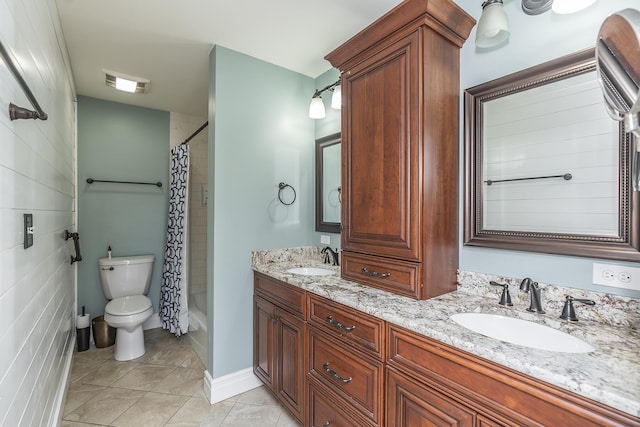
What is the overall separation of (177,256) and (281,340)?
1.57 m

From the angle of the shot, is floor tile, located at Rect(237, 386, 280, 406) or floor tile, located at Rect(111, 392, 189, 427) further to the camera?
floor tile, located at Rect(237, 386, 280, 406)

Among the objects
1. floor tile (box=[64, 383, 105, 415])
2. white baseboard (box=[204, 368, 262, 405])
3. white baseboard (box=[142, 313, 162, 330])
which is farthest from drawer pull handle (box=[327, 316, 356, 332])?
white baseboard (box=[142, 313, 162, 330])

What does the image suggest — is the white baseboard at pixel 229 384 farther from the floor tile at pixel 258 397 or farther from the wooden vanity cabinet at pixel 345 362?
the wooden vanity cabinet at pixel 345 362

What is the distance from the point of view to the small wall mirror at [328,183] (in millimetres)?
2393

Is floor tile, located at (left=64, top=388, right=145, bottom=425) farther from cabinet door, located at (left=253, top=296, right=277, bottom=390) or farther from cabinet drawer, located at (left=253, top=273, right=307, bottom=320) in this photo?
cabinet drawer, located at (left=253, top=273, right=307, bottom=320)

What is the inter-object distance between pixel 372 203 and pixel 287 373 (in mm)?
1177

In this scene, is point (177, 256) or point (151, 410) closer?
point (151, 410)

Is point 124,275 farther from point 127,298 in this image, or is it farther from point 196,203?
point 196,203

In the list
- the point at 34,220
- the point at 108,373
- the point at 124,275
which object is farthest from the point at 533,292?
the point at 124,275

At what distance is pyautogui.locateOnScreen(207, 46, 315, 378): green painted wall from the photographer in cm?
217

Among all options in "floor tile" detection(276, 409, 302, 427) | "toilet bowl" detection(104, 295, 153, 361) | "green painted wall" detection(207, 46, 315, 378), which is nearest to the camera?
"floor tile" detection(276, 409, 302, 427)

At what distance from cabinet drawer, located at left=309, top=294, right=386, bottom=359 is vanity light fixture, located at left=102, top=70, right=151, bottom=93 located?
245 cm

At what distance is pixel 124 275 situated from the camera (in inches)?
119

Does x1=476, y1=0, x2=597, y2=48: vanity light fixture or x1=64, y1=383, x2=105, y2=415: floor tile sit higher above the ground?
x1=476, y1=0, x2=597, y2=48: vanity light fixture
